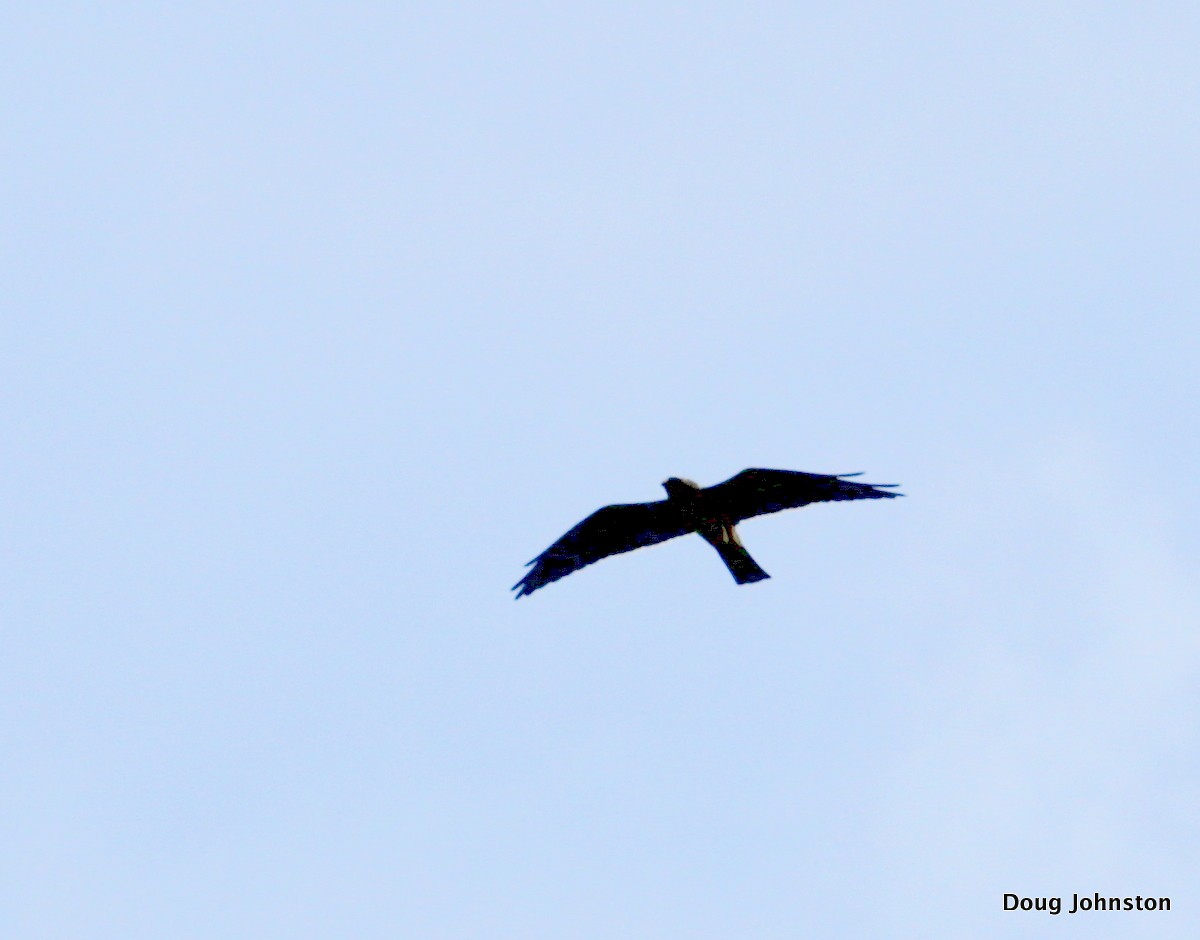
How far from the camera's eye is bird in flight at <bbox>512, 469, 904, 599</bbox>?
1359 centimetres

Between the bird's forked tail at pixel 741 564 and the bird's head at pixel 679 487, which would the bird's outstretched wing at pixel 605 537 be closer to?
the bird's head at pixel 679 487

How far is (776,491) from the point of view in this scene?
13.7 m

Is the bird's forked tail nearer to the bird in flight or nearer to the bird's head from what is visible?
the bird in flight

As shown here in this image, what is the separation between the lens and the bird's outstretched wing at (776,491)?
13508mm

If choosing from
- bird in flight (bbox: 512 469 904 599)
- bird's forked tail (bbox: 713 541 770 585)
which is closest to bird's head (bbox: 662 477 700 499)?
bird in flight (bbox: 512 469 904 599)

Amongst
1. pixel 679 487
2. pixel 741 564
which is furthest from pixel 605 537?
pixel 741 564

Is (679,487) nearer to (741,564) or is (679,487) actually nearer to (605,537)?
(741,564)

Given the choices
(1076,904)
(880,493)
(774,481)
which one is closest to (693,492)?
(774,481)

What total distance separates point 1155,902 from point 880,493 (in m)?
4.59

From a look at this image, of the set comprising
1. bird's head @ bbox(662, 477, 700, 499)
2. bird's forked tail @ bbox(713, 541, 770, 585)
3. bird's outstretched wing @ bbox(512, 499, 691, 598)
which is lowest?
bird's forked tail @ bbox(713, 541, 770, 585)

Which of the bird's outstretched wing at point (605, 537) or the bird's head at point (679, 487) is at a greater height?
the bird's head at point (679, 487)

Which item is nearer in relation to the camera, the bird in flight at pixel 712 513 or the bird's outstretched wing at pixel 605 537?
the bird in flight at pixel 712 513

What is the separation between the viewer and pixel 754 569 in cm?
1377

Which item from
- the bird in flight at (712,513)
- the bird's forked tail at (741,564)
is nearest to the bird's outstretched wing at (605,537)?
the bird in flight at (712,513)
